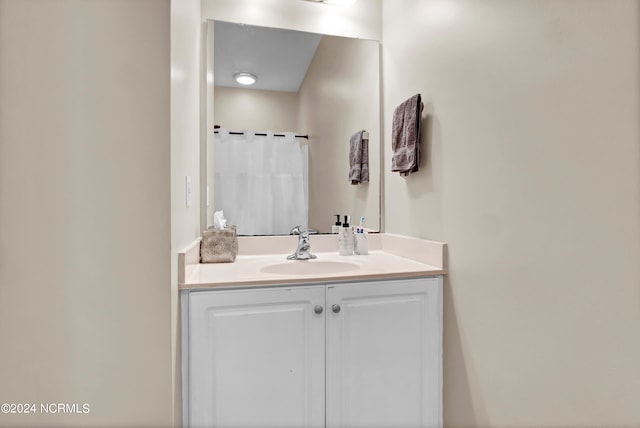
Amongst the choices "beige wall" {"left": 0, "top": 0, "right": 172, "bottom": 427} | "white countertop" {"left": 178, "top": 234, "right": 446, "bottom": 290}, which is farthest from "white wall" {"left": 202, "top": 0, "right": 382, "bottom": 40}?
"white countertop" {"left": 178, "top": 234, "right": 446, "bottom": 290}

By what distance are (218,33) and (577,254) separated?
1805 mm

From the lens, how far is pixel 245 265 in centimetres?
147

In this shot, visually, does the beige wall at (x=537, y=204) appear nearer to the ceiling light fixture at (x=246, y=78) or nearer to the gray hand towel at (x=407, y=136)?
the gray hand towel at (x=407, y=136)

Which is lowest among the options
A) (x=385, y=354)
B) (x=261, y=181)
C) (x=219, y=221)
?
(x=385, y=354)

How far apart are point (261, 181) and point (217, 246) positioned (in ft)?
1.55

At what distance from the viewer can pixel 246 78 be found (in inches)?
69.3

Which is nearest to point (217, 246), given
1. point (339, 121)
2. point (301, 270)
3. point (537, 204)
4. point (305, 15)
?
point (301, 270)

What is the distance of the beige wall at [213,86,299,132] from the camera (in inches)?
68.2

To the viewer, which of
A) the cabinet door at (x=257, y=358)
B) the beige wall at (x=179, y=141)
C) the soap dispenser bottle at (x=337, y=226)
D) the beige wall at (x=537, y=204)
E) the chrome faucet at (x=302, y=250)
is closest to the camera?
the beige wall at (x=537, y=204)

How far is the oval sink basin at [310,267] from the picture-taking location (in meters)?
1.53

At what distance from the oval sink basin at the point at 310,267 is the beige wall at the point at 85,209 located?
673 millimetres

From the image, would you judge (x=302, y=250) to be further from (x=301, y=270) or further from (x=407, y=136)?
(x=407, y=136)

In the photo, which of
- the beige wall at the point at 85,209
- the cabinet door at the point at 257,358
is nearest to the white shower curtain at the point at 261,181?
the cabinet door at the point at 257,358

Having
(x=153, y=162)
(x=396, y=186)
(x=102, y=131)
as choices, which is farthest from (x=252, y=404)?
(x=396, y=186)
